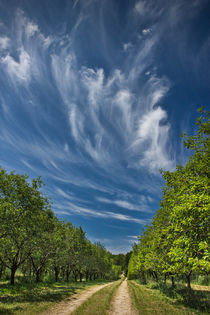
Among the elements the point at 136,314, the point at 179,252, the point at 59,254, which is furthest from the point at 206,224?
the point at 59,254

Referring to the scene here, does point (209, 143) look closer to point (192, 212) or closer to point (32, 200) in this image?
point (192, 212)

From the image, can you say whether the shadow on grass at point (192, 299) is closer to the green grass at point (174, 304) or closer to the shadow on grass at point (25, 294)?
the green grass at point (174, 304)

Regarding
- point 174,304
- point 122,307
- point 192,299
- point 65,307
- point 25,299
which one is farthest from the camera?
point 192,299

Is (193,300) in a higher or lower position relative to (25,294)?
higher

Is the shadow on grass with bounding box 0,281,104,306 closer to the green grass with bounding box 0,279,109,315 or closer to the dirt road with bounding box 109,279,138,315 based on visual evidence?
the green grass with bounding box 0,279,109,315

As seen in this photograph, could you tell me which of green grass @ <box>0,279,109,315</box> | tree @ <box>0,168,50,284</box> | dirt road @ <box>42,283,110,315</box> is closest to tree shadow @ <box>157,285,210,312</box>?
dirt road @ <box>42,283,110,315</box>

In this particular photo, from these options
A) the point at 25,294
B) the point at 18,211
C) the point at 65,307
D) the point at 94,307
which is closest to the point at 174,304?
the point at 94,307

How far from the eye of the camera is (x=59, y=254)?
3603cm

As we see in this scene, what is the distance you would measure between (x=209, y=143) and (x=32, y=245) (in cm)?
2472

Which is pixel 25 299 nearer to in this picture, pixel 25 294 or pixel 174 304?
pixel 25 294

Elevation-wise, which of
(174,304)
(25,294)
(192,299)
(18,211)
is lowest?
(25,294)

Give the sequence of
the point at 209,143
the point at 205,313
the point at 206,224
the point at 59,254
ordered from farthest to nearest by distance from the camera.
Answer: the point at 59,254 < the point at 209,143 < the point at 205,313 < the point at 206,224

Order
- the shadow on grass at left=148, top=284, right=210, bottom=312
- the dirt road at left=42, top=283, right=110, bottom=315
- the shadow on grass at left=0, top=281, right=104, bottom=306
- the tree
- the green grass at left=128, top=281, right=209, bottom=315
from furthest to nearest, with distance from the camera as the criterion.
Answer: the tree
the shadow on grass at left=0, top=281, right=104, bottom=306
the shadow on grass at left=148, top=284, right=210, bottom=312
the green grass at left=128, top=281, right=209, bottom=315
the dirt road at left=42, top=283, right=110, bottom=315

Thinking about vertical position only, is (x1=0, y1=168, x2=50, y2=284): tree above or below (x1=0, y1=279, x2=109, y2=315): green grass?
above
